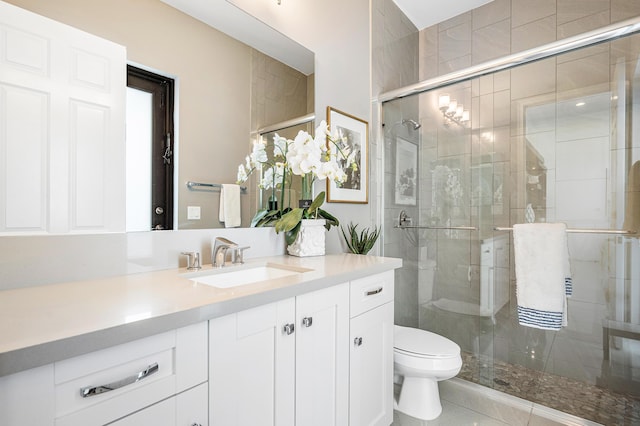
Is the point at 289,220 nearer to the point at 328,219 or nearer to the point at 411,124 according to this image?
the point at 328,219

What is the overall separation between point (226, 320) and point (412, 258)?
1.95m

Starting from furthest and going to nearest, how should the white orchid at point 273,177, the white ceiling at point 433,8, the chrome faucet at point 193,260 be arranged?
the white ceiling at point 433,8
the white orchid at point 273,177
the chrome faucet at point 193,260

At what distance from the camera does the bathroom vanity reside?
0.57 metres

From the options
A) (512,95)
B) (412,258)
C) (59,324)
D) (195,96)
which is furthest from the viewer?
(412,258)

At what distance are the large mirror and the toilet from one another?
3.72 feet

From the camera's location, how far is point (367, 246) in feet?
6.72

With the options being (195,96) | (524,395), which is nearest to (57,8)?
(195,96)

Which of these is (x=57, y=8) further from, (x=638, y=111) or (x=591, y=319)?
(x=591, y=319)

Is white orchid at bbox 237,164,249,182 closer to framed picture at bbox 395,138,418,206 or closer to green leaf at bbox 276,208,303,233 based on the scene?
green leaf at bbox 276,208,303,233

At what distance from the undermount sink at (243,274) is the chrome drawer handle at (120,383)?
0.49 metres

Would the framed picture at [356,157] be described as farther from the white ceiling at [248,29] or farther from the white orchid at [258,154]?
the white orchid at [258,154]

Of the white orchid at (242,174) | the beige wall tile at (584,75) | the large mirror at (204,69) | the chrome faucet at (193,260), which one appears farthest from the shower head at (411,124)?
the chrome faucet at (193,260)

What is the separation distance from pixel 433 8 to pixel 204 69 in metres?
2.22

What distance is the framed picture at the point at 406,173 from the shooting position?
247 cm
